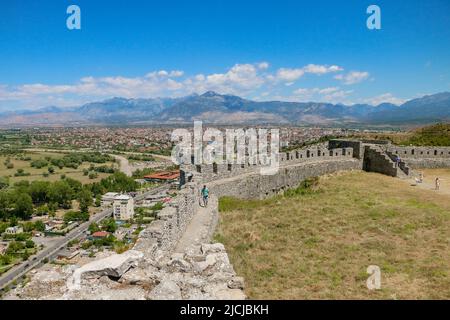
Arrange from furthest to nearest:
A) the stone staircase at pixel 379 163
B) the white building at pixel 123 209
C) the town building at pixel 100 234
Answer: the white building at pixel 123 209
the town building at pixel 100 234
the stone staircase at pixel 379 163

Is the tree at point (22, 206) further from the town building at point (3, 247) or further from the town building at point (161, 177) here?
the town building at point (161, 177)

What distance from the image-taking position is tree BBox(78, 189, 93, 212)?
241ft

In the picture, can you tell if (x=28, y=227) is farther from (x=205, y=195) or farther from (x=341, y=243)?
(x=341, y=243)

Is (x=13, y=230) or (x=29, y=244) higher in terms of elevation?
(x=13, y=230)

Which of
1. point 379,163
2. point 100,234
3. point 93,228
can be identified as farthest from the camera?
point 93,228

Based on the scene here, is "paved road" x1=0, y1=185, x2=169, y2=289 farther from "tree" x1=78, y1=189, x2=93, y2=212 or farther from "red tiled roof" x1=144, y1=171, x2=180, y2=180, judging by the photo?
"red tiled roof" x1=144, y1=171, x2=180, y2=180

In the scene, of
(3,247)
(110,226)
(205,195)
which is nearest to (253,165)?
(205,195)

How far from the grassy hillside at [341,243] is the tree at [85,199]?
213ft

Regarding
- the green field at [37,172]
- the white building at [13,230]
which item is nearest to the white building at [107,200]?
the green field at [37,172]

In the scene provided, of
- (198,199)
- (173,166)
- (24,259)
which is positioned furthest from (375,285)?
(173,166)

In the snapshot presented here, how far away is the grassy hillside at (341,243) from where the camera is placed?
736 centimetres

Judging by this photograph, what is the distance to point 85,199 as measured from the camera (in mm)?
75500

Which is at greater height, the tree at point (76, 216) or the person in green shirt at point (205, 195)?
the person in green shirt at point (205, 195)

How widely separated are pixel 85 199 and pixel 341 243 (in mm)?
72555
